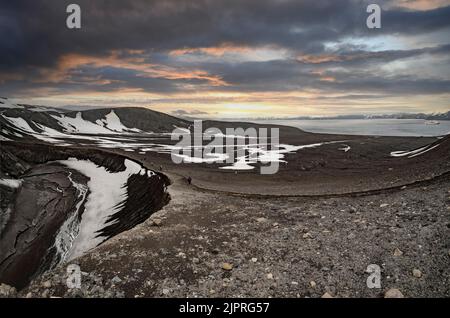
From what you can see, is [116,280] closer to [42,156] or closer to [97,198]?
[97,198]

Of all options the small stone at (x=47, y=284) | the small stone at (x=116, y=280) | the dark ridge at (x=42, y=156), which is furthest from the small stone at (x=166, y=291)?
the dark ridge at (x=42, y=156)

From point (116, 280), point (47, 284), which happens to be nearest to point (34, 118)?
Answer: point (47, 284)

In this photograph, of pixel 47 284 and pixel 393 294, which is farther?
pixel 47 284

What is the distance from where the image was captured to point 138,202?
1065 inches

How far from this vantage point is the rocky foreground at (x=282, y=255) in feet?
25.5

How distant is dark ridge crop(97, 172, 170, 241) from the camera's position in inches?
818

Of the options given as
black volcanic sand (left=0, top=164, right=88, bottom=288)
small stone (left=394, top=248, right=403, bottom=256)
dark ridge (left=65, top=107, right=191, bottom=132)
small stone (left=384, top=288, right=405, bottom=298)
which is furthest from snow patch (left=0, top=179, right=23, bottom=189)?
dark ridge (left=65, top=107, right=191, bottom=132)

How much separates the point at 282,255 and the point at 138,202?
20.2 m

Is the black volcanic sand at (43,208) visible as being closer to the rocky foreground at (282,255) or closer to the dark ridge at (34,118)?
the rocky foreground at (282,255)

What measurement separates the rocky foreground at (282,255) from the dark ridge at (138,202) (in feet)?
24.3

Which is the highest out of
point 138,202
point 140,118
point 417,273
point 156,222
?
point 140,118

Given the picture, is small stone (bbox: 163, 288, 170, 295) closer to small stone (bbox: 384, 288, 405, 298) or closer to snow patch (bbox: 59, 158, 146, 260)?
small stone (bbox: 384, 288, 405, 298)

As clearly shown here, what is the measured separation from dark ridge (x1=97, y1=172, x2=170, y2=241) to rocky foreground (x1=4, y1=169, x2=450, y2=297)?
7.41m
